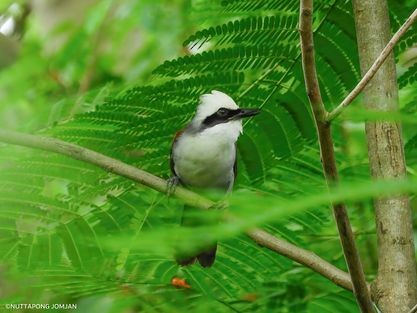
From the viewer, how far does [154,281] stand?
7.95 feet

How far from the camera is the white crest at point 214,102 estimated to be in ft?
8.64

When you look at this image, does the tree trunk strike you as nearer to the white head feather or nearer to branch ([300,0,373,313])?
branch ([300,0,373,313])

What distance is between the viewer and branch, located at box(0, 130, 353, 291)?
1.77m

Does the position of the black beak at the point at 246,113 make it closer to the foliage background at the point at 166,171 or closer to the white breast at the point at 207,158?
the foliage background at the point at 166,171

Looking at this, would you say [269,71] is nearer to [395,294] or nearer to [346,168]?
[346,168]

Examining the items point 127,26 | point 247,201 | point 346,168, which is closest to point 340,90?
point 346,168

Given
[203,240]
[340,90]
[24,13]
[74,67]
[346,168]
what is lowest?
[203,240]

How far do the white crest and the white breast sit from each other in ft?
0.69

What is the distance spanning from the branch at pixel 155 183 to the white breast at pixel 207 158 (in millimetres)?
937

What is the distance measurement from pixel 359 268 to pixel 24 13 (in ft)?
23.4

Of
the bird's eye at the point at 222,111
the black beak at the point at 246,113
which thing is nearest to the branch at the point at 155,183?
the black beak at the point at 246,113

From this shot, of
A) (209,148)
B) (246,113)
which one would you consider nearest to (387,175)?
(246,113)

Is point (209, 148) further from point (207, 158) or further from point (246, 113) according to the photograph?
point (246, 113)

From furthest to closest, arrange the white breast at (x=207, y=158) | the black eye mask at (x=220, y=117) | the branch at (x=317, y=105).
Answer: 1. the white breast at (x=207, y=158)
2. the black eye mask at (x=220, y=117)
3. the branch at (x=317, y=105)
